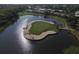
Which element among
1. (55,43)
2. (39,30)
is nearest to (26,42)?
(39,30)

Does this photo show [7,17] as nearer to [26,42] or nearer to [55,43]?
[26,42]

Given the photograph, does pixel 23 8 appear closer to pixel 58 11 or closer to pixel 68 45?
pixel 58 11

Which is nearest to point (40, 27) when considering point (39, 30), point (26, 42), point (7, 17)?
point (39, 30)

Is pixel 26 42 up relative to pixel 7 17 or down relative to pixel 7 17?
down

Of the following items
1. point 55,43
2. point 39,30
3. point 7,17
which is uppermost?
point 7,17

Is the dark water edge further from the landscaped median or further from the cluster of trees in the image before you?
the cluster of trees

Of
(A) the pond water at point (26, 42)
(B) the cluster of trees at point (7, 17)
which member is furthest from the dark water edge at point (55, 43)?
(B) the cluster of trees at point (7, 17)

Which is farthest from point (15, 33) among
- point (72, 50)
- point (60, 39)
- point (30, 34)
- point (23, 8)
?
point (72, 50)

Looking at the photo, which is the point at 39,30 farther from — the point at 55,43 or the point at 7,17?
the point at 7,17
